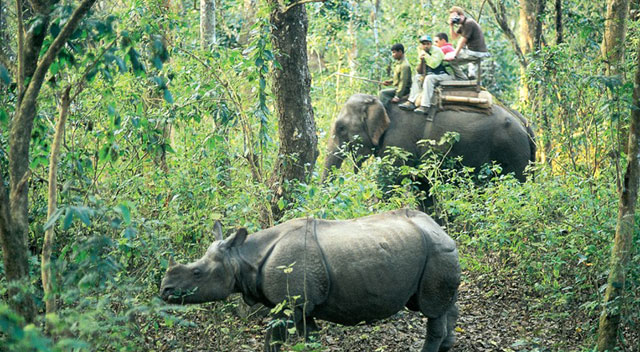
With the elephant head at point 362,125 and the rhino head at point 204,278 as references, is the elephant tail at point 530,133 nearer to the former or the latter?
the elephant head at point 362,125

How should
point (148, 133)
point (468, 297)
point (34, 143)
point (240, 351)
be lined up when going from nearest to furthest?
point (34, 143), point (240, 351), point (148, 133), point (468, 297)

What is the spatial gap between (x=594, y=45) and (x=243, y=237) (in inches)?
212

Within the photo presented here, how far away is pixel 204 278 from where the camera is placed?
6277mm

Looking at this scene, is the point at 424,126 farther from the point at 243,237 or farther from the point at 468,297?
the point at 243,237

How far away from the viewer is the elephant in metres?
12.0

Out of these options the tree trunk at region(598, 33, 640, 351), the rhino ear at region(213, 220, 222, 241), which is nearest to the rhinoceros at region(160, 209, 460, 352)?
the rhino ear at region(213, 220, 222, 241)

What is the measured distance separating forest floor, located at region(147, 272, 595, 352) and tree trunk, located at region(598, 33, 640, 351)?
51 centimetres

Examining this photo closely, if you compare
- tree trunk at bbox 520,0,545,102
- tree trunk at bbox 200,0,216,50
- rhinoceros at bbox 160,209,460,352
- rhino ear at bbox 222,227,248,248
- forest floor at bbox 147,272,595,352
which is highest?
tree trunk at bbox 200,0,216,50

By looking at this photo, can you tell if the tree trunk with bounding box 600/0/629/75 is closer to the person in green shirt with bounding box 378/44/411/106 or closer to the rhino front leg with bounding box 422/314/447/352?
the rhino front leg with bounding box 422/314/447/352

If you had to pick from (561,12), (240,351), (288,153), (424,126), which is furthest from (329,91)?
(240,351)

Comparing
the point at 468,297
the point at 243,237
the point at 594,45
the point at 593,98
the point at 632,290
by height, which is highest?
the point at 594,45

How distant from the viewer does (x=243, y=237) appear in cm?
648

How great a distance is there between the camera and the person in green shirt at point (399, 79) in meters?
12.2

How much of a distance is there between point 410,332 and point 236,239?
237cm
